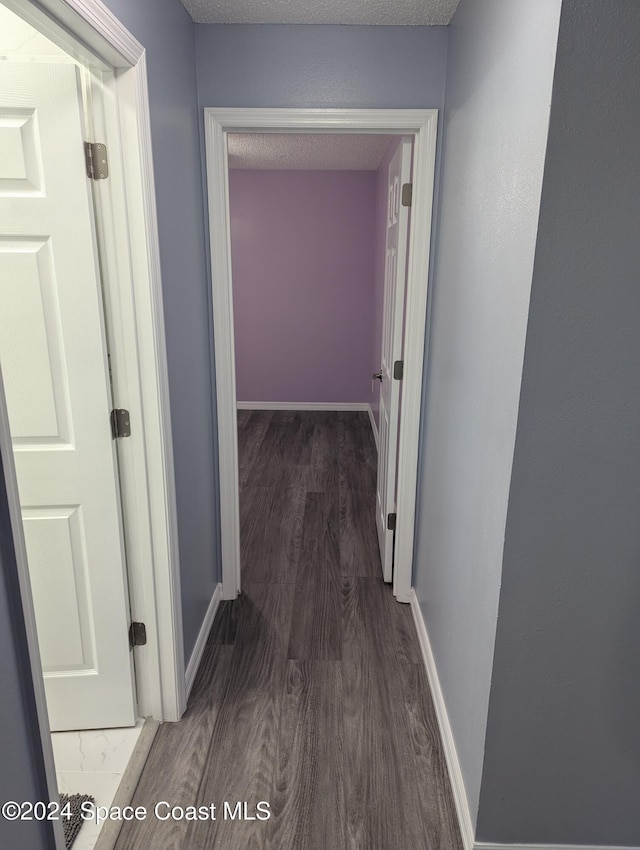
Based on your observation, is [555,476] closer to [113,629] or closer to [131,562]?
[131,562]

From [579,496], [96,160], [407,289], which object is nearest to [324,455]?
[407,289]

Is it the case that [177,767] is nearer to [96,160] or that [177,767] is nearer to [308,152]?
[96,160]

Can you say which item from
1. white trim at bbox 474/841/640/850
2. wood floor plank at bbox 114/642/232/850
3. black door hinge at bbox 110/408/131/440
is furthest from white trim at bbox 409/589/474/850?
black door hinge at bbox 110/408/131/440

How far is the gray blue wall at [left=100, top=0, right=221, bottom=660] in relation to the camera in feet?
5.49

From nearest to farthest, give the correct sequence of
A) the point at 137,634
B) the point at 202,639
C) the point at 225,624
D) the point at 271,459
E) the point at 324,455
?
the point at 137,634 < the point at 202,639 < the point at 225,624 < the point at 271,459 < the point at 324,455

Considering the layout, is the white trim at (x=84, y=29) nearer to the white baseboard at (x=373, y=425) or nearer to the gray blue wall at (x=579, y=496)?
the gray blue wall at (x=579, y=496)

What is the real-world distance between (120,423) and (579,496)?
125 cm

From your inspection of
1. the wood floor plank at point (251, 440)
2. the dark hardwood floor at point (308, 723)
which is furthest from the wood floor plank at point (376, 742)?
the wood floor plank at point (251, 440)

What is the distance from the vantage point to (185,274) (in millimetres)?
1986

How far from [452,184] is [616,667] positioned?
1538mm

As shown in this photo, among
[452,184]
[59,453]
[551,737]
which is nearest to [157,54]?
[452,184]

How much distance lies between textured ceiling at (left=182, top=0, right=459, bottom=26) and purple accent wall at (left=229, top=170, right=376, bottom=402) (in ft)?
11.6

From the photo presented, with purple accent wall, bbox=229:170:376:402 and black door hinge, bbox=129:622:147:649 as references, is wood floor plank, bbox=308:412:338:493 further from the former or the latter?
black door hinge, bbox=129:622:147:649

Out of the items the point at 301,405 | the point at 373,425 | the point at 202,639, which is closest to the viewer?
the point at 202,639
